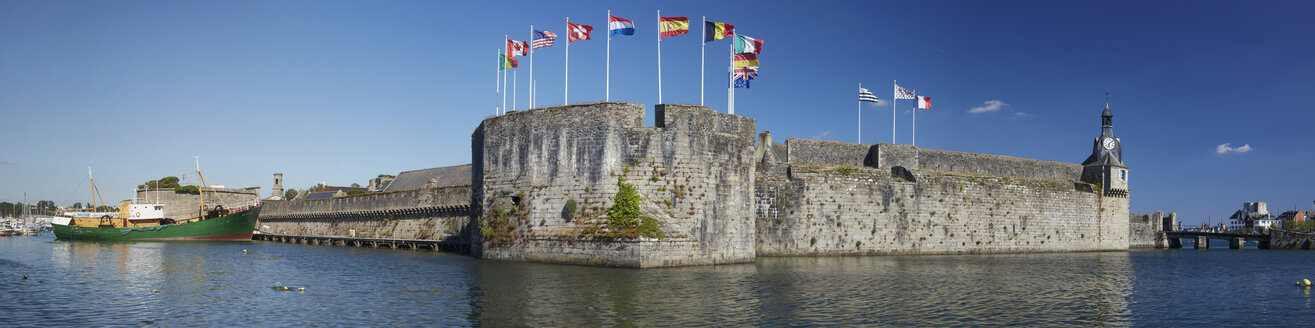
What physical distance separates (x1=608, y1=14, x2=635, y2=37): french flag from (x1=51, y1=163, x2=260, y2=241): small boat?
39732 millimetres

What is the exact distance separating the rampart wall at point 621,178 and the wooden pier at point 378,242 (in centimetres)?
1003

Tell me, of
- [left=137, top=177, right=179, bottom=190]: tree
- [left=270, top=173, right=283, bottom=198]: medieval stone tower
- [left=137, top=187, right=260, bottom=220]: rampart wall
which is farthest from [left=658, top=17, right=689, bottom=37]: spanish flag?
[left=137, top=177, right=179, bottom=190]: tree

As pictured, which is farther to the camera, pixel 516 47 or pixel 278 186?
pixel 278 186

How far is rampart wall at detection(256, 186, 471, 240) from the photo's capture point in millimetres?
41625

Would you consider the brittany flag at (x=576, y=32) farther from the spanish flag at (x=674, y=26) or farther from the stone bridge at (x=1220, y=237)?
the stone bridge at (x=1220, y=237)

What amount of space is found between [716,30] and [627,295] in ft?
46.7

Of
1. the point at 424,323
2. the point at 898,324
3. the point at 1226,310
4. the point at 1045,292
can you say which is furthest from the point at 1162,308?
the point at 424,323

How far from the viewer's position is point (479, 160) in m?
32.4

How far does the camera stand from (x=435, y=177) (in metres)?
62.9

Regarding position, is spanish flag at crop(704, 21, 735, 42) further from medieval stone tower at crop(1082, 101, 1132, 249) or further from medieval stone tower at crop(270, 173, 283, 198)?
medieval stone tower at crop(270, 173, 283, 198)

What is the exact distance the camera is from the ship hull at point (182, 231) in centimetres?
5144

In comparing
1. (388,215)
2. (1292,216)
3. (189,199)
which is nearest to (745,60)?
(388,215)

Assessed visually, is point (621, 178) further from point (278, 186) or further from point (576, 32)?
point (278, 186)

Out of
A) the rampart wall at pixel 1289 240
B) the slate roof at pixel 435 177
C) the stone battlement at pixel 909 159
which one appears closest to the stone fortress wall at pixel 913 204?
the stone battlement at pixel 909 159
